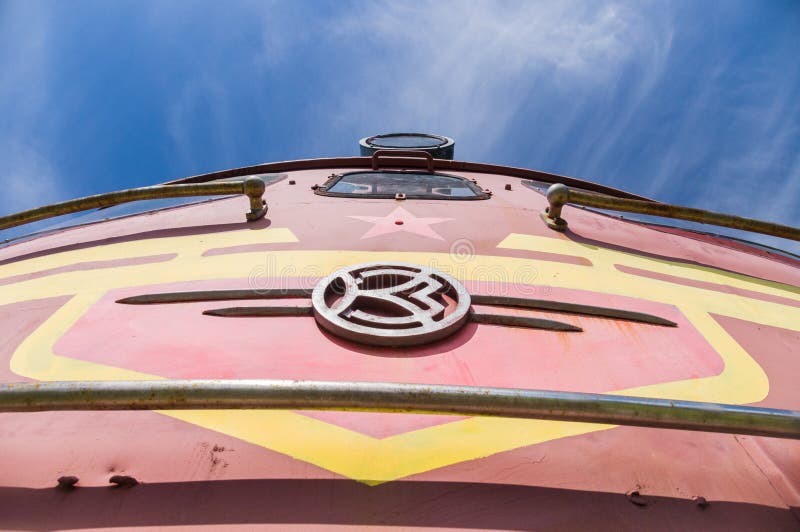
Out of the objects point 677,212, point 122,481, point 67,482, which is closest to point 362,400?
point 122,481

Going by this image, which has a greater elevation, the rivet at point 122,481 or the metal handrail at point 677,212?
the metal handrail at point 677,212

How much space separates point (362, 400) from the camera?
1107mm

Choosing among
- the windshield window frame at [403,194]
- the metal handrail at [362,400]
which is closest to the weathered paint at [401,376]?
the metal handrail at [362,400]

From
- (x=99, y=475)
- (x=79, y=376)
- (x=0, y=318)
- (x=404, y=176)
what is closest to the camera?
(x=99, y=475)

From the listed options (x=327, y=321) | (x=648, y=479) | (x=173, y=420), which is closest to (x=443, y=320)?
(x=327, y=321)

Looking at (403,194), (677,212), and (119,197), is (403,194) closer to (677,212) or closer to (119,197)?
(677,212)

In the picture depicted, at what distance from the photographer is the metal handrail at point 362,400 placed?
109cm

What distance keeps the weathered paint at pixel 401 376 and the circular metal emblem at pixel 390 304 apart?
78mm

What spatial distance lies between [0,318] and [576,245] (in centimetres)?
359

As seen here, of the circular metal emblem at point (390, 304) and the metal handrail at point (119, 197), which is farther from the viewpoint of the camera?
the metal handrail at point (119, 197)

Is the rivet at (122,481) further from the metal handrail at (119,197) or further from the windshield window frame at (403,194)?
the windshield window frame at (403,194)

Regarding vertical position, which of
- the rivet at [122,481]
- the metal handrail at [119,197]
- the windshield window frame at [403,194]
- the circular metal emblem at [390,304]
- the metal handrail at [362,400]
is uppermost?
the windshield window frame at [403,194]

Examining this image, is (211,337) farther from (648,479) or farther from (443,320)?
(648,479)

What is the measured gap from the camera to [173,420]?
1445mm
